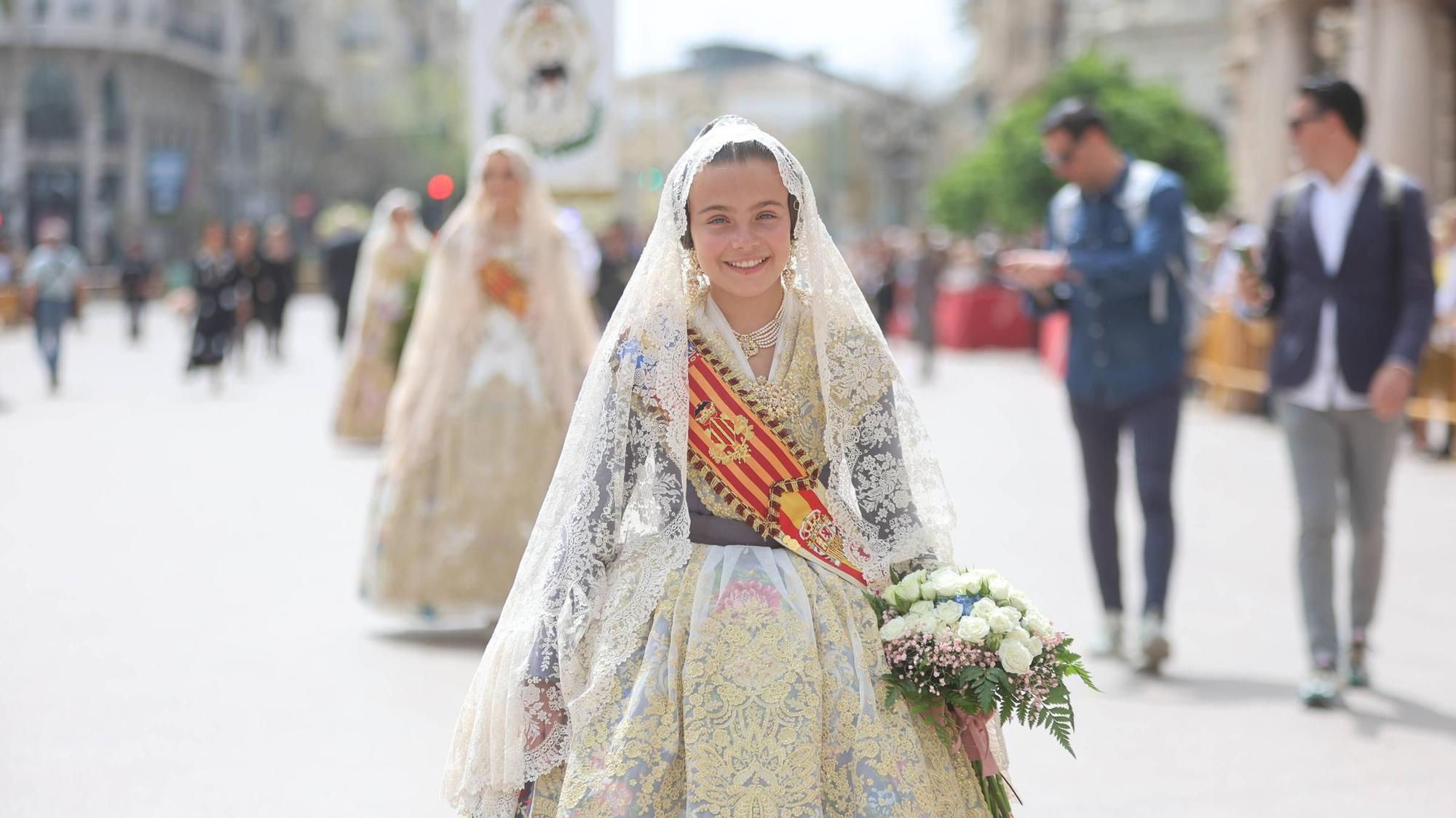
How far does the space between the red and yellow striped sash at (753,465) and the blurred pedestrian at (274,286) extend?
74.0ft

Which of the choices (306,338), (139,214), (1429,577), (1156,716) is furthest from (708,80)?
(1156,716)

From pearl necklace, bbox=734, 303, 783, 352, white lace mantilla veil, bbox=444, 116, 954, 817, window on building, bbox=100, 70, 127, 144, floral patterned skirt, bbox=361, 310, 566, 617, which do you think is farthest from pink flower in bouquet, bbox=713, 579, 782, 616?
window on building, bbox=100, 70, 127, 144

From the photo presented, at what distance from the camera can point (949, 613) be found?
122 inches

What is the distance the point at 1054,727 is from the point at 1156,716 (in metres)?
3.00

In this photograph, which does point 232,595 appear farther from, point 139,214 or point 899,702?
point 139,214

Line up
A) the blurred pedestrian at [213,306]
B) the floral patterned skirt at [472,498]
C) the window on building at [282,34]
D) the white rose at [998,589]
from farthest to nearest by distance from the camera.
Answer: the window on building at [282,34] → the blurred pedestrian at [213,306] → the floral patterned skirt at [472,498] → the white rose at [998,589]

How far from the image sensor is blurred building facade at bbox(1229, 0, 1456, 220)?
1991cm

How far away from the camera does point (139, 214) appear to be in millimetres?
63219

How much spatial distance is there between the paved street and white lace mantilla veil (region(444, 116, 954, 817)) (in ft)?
6.27

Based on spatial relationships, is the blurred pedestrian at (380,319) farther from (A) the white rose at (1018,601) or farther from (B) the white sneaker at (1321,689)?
(A) the white rose at (1018,601)

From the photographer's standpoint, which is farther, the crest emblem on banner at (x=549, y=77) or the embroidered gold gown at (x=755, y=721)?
the crest emblem on banner at (x=549, y=77)

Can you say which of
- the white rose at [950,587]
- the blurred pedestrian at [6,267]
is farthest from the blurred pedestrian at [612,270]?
the blurred pedestrian at [6,267]

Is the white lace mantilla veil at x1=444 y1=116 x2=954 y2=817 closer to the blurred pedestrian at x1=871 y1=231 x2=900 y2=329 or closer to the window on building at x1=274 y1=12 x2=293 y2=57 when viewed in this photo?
the blurred pedestrian at x1=871 y1=231 x2=900 y2=329

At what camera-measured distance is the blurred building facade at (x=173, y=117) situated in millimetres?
61312
